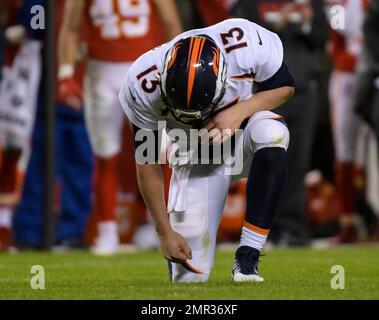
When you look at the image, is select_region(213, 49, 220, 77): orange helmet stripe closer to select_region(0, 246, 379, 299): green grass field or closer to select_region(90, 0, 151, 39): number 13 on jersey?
select_region(0, 246, 379, 299): green grass field

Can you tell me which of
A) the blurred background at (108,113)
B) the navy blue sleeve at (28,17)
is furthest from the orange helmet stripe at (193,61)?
the navy blue sleeve at (28,17)

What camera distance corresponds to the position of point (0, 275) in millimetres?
5672

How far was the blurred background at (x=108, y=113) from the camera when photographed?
25.7ft

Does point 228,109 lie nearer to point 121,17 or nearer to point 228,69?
point 228,69

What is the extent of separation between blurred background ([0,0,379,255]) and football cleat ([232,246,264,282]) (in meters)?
2.87

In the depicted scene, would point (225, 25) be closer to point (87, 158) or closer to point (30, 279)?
point (30, 279)

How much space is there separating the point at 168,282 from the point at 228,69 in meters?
0.95

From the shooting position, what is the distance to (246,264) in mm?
4816

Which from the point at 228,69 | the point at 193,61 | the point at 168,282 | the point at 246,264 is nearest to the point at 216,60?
the point at 193,61

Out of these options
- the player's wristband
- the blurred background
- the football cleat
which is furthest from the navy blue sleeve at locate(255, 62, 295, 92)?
the player's wristband

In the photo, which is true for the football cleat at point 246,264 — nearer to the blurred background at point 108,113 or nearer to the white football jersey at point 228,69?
the white football jersey at point 228,69
